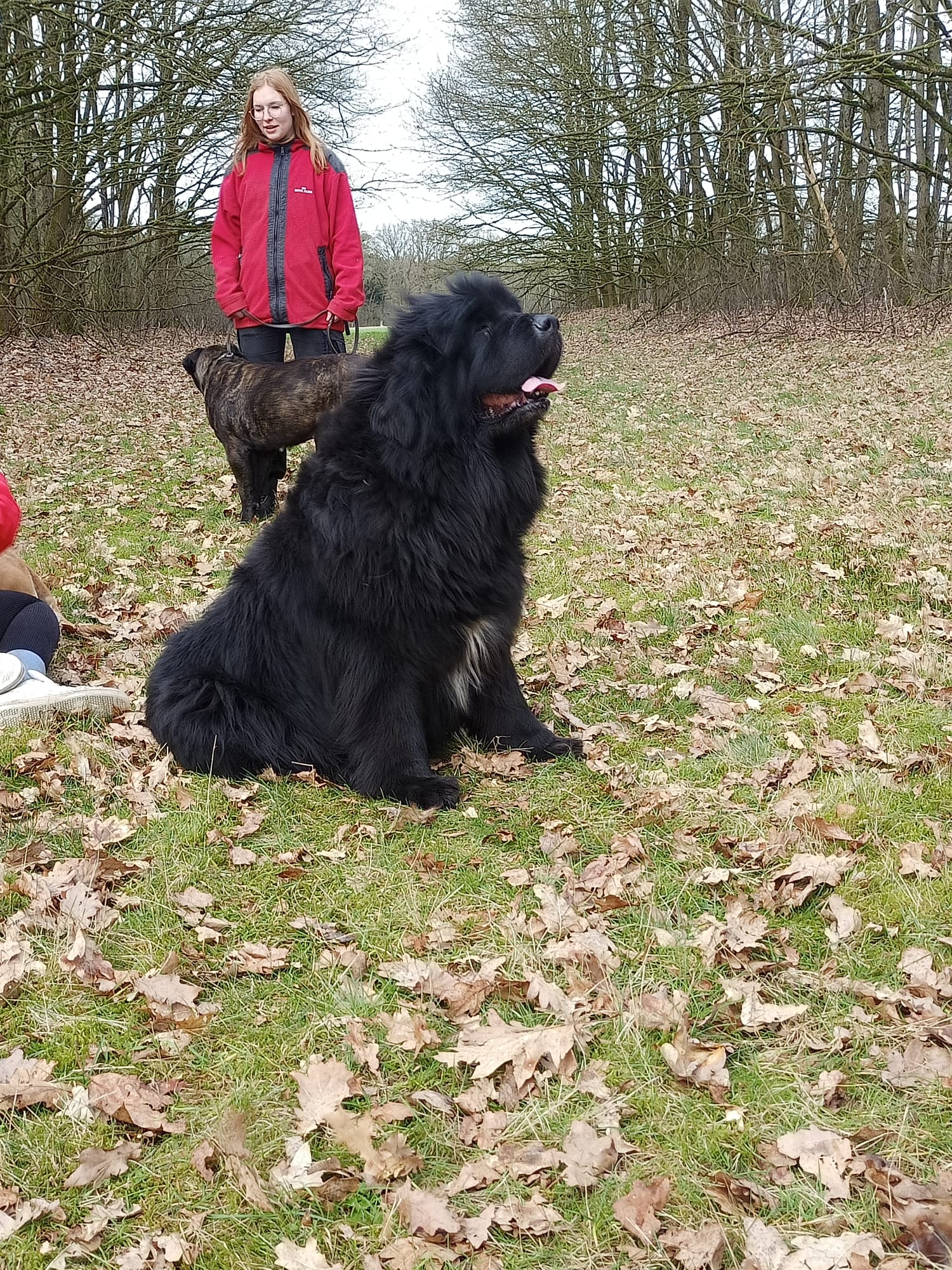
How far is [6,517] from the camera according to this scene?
427 centimetres

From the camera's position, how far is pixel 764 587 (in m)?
5.48

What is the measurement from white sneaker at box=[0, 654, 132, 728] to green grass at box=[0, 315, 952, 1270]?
0.33 ft

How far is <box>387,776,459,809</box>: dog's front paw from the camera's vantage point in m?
3.51

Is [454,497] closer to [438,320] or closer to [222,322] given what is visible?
[438,320]

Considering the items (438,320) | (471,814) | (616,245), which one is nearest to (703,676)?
(471,814)

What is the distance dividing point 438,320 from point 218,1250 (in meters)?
2.67

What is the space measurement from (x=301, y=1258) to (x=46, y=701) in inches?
113

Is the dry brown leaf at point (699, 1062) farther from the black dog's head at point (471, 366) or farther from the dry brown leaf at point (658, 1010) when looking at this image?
the black dog's head at point (471, 366)

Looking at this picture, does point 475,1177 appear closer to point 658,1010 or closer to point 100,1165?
point 658,1010

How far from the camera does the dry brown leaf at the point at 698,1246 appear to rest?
5.72ft

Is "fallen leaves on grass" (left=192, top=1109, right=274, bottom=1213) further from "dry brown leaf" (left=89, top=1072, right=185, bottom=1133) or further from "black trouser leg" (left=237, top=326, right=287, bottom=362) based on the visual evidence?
"black trouser leg" (left=237, top=326, right=287, bottom=362)

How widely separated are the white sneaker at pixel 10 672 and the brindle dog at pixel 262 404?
120 inches

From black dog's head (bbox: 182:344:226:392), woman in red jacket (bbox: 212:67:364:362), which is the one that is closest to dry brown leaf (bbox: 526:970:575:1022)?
woman in red jacket (bbox: 212:67:364:362)

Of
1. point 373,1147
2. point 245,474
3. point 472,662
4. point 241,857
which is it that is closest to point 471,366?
point 472,662
